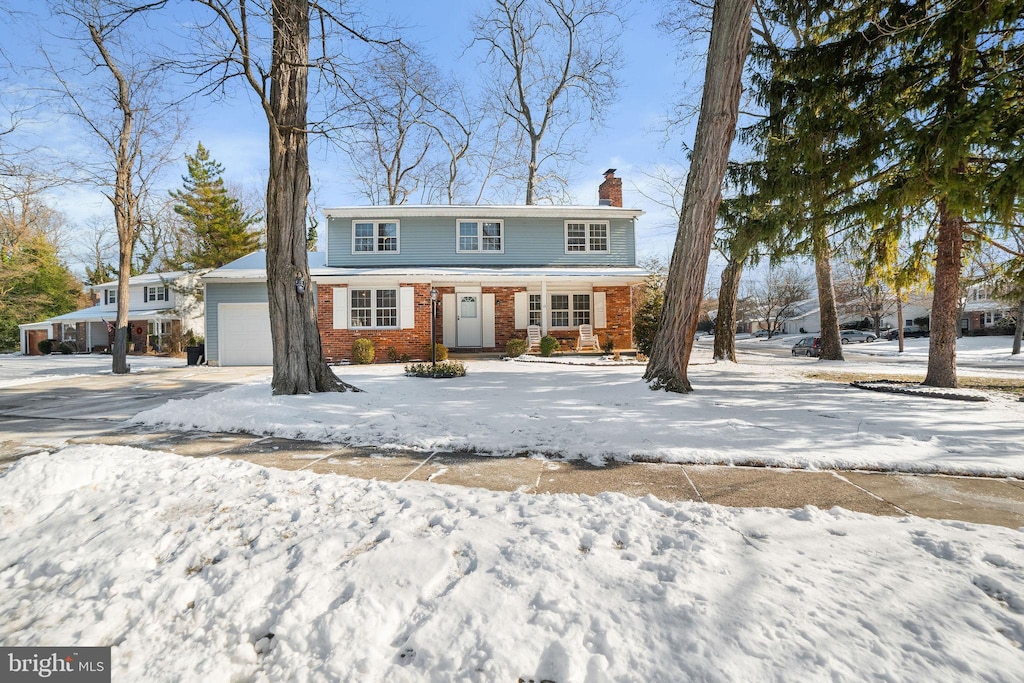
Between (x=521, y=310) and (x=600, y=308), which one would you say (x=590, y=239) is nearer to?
(x=600, y=308)

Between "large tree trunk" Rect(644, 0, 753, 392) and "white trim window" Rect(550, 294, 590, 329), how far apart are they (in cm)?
993

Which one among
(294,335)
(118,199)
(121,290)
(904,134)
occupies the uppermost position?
(118,199)

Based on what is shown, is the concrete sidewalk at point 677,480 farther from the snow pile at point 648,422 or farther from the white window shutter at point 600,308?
the white window shutter at point 600,308

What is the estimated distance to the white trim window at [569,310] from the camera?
59.4ft

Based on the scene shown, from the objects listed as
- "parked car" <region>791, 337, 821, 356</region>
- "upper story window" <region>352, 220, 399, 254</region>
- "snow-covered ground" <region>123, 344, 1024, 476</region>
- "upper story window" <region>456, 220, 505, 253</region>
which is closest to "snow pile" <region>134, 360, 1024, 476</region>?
"snow-covered ground" <region>123, 344, 1024, 476</region>

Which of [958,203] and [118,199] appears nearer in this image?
[958,203]

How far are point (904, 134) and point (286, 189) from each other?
988 centimetres

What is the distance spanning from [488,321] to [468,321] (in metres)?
0.79

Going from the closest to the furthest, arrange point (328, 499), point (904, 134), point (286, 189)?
point (328, 499)
point (904, 134)
point (286, 189)

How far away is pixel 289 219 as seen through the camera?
26.1 feet

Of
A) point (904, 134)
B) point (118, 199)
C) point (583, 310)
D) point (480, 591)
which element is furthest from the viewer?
point (583, 310)

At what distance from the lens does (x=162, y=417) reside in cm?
644

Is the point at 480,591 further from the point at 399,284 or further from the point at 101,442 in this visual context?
the point at 399,284

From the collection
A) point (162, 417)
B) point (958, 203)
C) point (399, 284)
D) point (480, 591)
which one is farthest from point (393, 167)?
point (480, 591)
